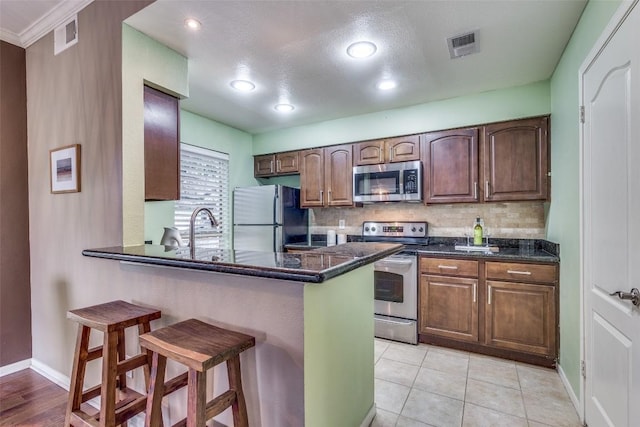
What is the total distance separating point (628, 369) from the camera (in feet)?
4.20

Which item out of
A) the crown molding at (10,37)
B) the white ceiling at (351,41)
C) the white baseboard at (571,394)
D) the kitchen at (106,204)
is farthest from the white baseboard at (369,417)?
the crown molding at (10,37)

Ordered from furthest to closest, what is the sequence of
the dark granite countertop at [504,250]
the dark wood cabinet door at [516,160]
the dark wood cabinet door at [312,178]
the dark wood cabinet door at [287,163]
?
the dark wood cabinet door at [287,163] → the dark wood cabinet door at [312,178] → the dark wood cabinet door at [516,160] → the dark granite countertop at [504,250]

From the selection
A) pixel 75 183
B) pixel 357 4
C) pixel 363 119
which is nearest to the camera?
pixel 357 4

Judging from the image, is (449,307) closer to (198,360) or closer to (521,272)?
(521,272)

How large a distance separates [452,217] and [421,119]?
3.82 feet

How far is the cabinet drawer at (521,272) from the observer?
8.10ft

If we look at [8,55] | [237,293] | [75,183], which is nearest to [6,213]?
[75,183]

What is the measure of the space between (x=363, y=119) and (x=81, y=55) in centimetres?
275

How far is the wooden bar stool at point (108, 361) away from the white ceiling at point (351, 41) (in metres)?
1.74

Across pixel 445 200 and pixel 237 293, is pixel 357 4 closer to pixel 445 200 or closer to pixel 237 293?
pixel 237 293

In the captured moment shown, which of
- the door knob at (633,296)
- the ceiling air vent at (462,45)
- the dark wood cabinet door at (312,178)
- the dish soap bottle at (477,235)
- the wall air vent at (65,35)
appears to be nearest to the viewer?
the door knob at (633,296)

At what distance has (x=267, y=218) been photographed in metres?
3.86

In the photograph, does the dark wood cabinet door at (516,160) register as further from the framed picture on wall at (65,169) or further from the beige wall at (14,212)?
the beige wall at (14,212)

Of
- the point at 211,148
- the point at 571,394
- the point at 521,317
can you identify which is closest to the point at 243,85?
the point at 211,148
